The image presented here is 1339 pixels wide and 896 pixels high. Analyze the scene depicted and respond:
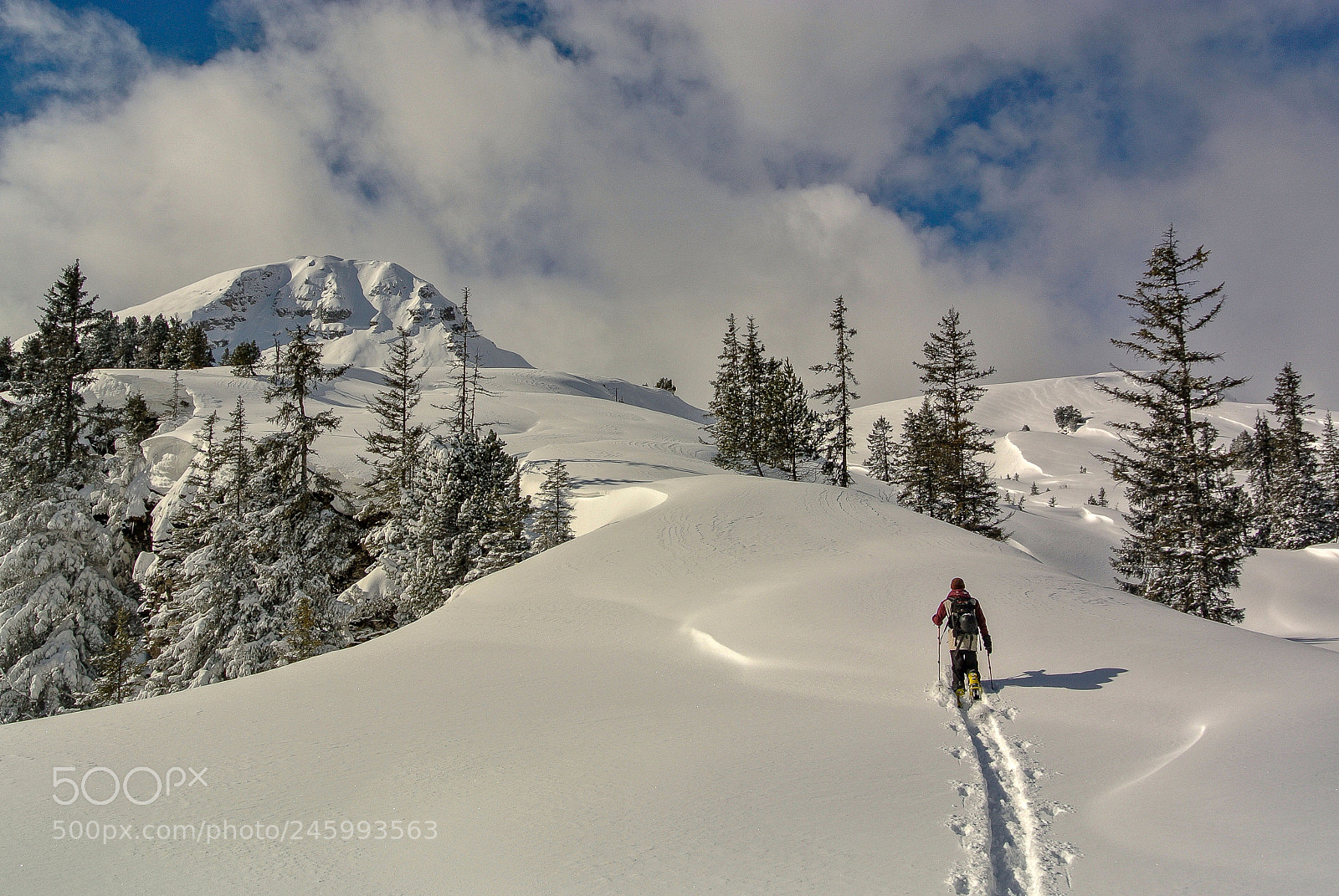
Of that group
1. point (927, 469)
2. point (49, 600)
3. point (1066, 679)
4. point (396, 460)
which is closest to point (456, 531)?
point (396, 460)

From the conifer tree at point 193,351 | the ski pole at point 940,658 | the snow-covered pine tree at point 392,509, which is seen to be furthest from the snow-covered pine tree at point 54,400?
the conifer tree at point 193,351

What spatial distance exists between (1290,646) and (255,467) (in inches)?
1048

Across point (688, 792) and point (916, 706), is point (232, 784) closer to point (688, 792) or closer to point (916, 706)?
point (688, 792)

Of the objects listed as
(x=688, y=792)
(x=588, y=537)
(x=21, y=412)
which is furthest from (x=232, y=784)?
(x=21, y=412)

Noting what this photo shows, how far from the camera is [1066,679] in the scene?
9094 mm

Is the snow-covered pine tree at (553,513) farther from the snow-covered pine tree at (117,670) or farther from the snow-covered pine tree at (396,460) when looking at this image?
the snow-covered pine tree at (117,670)

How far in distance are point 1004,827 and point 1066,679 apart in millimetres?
4878

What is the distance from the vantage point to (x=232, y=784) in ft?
19.7

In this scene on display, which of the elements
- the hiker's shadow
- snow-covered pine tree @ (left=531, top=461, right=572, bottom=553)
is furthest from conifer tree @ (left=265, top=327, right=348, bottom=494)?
the hiker's shadow

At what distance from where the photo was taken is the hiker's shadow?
8805 mm

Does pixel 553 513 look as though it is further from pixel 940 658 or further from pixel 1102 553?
pixel 1102 553

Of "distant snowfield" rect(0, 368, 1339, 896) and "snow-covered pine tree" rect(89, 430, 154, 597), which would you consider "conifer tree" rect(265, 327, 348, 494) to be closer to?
"snow-covered pine tree" rect(89, 430, 154, 597)

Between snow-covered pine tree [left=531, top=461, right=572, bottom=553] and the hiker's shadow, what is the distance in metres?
21.3

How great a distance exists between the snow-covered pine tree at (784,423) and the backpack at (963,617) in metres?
32.7
